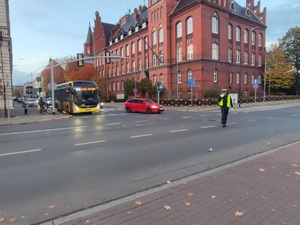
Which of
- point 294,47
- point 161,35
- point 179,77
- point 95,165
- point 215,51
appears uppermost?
point 161,35

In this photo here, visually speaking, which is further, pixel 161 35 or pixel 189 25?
pixel 161 35

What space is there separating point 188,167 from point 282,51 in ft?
193

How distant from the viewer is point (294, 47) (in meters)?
57.4

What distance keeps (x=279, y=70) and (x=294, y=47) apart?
9199mm

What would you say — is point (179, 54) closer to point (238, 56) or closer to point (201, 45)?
point (201, 45)

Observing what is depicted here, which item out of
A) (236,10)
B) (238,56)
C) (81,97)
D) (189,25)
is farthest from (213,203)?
(236,10)

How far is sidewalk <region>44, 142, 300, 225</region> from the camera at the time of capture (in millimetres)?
3330

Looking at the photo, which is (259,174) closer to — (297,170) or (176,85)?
(297,170)

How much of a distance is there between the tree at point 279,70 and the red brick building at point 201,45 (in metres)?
2.08

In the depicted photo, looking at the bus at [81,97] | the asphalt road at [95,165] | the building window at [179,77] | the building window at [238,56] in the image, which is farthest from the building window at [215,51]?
the asphalt road at [95,165]

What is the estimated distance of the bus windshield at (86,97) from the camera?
2383cm

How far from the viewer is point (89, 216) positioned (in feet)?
11.4

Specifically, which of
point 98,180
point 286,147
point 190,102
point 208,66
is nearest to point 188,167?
point 98,180

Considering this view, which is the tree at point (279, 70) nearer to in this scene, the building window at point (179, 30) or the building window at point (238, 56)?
the building window at point (238, 56)
